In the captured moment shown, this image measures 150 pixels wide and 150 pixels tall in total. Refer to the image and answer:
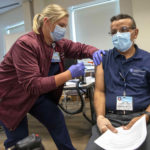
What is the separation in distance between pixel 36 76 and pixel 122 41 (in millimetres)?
648

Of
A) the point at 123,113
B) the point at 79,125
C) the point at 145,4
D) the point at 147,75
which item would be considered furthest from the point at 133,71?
the point at 145,4

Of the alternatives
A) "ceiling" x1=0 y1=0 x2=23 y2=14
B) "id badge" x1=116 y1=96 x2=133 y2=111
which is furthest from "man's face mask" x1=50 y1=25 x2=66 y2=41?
"ceiling" x1=0 y1=0 x2=23 y2=14

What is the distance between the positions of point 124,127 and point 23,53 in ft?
2.54

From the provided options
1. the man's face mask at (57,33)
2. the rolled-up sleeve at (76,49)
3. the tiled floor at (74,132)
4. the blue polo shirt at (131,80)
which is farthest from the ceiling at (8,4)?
the blue polo shirt at (131,80)

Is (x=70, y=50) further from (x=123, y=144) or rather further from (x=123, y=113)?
(x=123, y=144)

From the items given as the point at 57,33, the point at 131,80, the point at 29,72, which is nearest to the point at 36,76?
the point at 29,72

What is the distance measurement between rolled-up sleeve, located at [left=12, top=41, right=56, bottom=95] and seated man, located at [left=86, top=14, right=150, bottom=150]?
1.26ft

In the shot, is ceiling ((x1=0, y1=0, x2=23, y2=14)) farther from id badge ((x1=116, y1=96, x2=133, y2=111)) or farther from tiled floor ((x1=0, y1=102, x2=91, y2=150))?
id badge ((x1=116, y1=96, x2=133, y2=111))

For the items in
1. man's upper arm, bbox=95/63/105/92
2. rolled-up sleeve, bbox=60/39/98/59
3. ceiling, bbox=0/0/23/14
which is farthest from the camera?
ceiling, bbox=0/0/23/14

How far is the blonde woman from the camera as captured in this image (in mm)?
1082

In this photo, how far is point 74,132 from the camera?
8.07 ft

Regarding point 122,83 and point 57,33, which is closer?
point 122,83

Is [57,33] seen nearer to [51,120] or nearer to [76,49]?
[76,49]

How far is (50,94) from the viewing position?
4.69 ft
